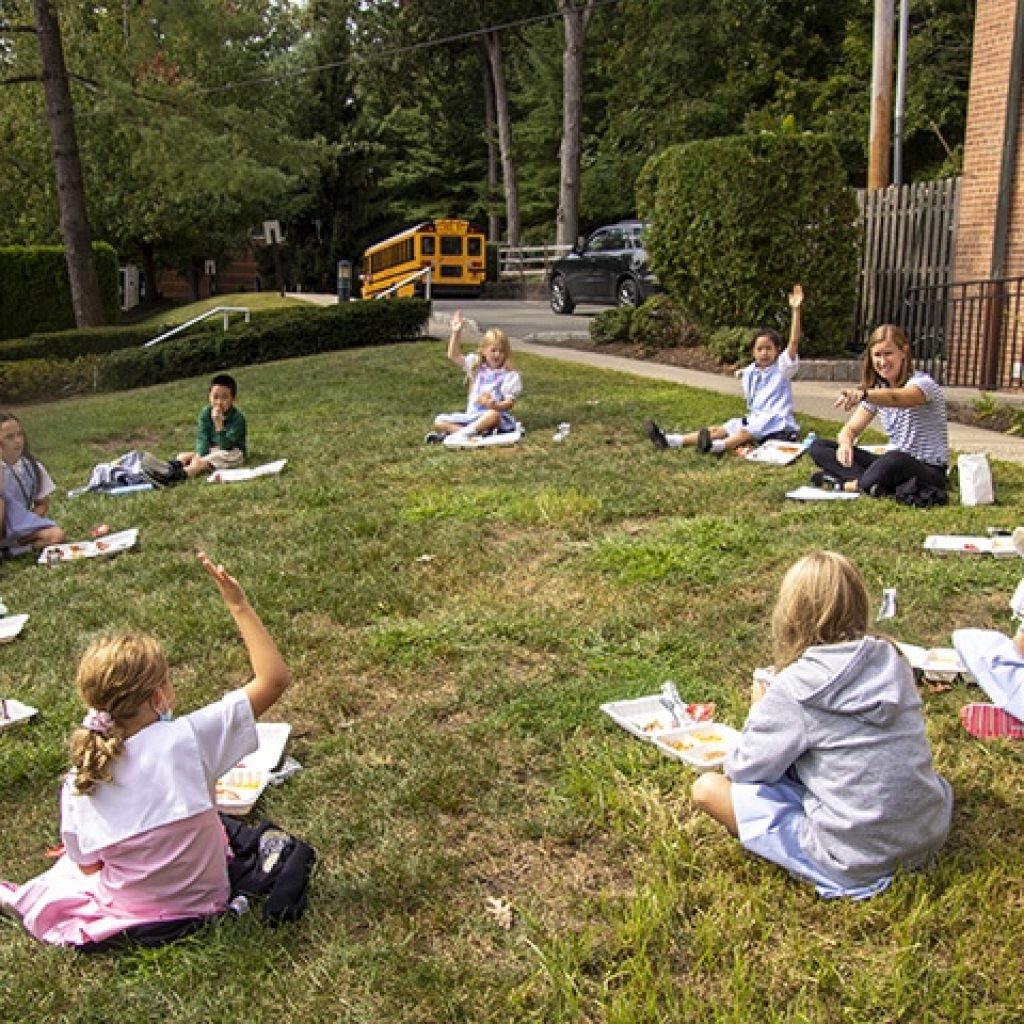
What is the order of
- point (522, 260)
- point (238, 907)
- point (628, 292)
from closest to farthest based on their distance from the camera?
point (238, 907) → point (628, 292) → point (522, 260)

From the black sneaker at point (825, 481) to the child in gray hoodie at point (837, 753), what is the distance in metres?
4.20

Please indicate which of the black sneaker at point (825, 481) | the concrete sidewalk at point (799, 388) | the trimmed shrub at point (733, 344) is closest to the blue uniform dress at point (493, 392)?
the concrete sidewalk at point (799, 388)

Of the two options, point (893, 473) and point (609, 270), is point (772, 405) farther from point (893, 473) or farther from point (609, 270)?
point (609, 270)

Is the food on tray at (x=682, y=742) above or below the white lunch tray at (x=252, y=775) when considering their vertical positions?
above

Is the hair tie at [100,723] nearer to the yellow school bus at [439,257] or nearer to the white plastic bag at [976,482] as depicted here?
the white plastic bag at [976,482]

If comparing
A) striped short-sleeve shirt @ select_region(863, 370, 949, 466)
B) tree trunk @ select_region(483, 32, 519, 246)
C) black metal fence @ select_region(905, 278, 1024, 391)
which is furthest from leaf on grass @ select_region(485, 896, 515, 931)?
tree trunk @ select_region(483, 32, 519, 246)

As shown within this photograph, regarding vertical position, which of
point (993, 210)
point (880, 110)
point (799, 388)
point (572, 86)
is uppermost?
point (572, 86)

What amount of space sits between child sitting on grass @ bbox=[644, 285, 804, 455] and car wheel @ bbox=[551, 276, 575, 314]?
15.7 m

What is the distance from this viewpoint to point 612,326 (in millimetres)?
16328

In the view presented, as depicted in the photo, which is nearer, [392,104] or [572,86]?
[572,86]

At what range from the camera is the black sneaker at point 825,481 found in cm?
694

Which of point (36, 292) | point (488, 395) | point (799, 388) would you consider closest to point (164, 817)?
point (488, 395)

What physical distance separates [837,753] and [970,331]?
11.2m

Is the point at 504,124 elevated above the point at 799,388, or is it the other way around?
the point at 504,124
